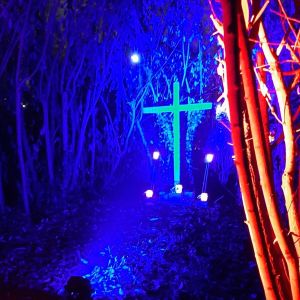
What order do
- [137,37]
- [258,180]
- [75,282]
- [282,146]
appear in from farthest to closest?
1. [137,37]
2. [282,146]
3. [75,282]
4. [258,180]

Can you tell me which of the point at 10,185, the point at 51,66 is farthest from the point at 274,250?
the point at 10,185

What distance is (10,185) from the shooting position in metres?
8.21

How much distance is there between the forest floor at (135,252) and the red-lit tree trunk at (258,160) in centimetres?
255

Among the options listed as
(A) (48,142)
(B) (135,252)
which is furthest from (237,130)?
(A) (48,142)

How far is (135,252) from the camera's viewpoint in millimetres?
5180

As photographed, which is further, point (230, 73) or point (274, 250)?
point (274, 250)

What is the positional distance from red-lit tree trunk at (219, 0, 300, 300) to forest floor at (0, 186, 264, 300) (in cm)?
255

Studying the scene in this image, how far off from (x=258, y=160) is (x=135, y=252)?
4097 mm

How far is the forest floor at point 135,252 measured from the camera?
4195 millimetres

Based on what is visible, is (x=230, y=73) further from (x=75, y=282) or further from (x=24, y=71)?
(x=24, y=71)

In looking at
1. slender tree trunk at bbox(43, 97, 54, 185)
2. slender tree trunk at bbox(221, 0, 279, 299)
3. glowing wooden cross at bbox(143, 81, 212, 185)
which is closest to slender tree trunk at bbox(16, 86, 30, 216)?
slender tree trunk at bbox(43, 97, 54, 185)

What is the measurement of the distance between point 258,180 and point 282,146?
15.0 ft

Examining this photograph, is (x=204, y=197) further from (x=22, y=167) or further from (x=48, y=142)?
(x=22, y=167)

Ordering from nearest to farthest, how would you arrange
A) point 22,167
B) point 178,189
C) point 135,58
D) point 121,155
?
1. point 22,167
2. point 178,189
3. point 135,58
4. point 121,155
